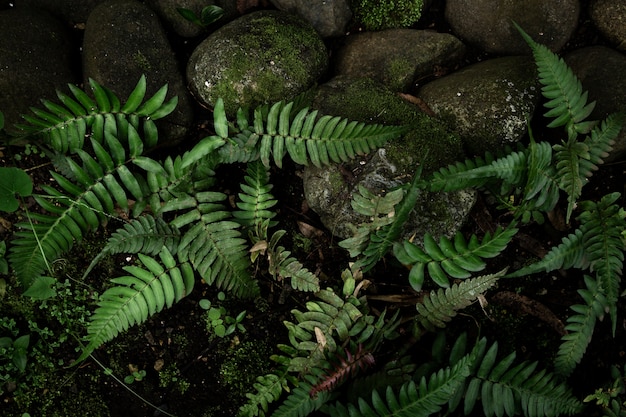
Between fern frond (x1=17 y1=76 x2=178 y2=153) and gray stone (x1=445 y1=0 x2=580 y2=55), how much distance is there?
2181mm

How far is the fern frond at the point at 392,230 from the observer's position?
306 centimetres

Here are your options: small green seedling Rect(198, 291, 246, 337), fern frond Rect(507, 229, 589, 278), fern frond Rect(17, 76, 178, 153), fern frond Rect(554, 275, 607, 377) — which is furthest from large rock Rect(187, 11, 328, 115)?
fern frond Rect(554, 275, 607, 377)

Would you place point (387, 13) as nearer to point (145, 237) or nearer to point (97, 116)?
point (97, 116)

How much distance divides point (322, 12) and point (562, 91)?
1711 mm

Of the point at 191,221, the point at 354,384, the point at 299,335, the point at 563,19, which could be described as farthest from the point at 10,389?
the point at 563,19

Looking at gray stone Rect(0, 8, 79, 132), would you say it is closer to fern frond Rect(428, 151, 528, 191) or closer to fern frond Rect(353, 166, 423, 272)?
fern frond Rect(353, 166, 423, 272)

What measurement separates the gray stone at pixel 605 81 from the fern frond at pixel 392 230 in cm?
144

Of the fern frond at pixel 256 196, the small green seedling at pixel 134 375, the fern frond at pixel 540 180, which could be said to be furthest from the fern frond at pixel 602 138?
the small green seedling at pixel 134 375

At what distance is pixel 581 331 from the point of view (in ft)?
10.6

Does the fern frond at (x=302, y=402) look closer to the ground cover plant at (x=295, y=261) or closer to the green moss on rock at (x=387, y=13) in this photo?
the ground cover plant at (x=295, y=261)

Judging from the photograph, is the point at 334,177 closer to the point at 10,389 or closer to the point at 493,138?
the point at 493,138

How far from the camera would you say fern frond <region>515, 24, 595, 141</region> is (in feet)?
10.7

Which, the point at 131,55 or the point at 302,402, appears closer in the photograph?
the point at 302,402

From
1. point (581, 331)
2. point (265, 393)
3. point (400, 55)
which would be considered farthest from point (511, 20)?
point (265, 393)
